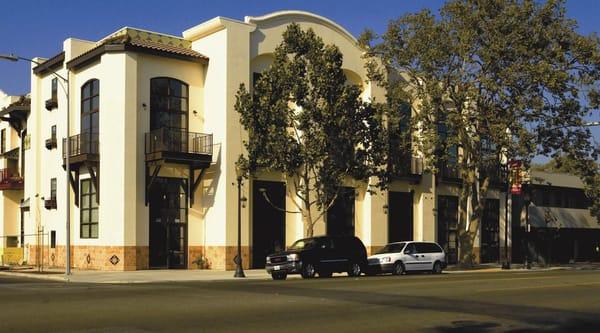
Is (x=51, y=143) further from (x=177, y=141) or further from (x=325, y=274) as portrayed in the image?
(x=325, y=274)

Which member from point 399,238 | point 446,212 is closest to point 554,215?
point 446,212

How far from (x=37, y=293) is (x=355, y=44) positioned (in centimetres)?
2712

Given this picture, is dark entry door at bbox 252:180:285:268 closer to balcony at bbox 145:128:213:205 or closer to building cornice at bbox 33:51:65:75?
balcony at bbox 145:128:213:205

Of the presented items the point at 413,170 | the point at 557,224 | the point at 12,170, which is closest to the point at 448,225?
the point at 413,170

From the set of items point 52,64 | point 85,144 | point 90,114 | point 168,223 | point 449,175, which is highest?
point 52,64

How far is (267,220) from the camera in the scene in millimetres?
38625

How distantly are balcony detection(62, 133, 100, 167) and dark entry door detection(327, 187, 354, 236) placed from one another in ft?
42.7

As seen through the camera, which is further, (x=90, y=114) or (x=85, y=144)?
(x=90, y=114)

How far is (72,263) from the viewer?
38125 millimetres

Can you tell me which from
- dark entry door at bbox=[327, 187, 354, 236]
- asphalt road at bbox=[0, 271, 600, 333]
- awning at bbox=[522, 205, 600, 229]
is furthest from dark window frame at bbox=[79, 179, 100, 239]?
awning at bbox=[522, 205, 600, 229]

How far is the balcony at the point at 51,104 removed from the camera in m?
42.0

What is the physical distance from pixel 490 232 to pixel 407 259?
2160cm

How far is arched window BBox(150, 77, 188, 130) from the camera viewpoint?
121 feet

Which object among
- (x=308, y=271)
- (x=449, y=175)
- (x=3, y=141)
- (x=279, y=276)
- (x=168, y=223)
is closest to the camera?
(x=308, y=271)
